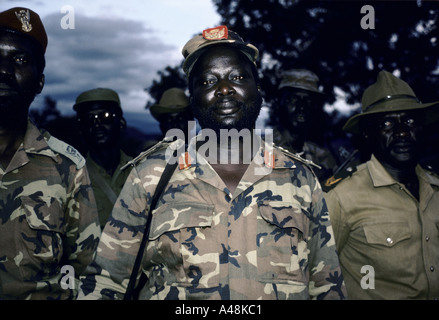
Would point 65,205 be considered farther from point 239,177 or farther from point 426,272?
point 426,272

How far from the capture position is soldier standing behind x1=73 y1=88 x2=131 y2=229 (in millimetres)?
4727

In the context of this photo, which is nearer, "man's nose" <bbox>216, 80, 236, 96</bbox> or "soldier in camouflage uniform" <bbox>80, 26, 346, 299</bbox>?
"soldier in camouflage uniform" <bbox>80, 26, 346, 299</bbox>

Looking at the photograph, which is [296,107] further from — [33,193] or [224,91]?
[33,193]

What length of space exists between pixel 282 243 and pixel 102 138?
3.30m

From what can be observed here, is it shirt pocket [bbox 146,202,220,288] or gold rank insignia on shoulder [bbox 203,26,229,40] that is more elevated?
gold rank insignia on shoulder [bbox 203,26,229,40]

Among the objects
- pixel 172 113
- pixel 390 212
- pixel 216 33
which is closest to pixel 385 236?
pixel 390 212

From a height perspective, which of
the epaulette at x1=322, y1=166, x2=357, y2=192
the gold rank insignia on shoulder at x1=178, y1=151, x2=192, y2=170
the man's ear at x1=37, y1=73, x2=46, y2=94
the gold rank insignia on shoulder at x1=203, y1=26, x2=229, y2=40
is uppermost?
the gold rank insignia on shoulder at x1=203, y1=26, x2=229, y2=40

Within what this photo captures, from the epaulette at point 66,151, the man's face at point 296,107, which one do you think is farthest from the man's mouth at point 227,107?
the man's face at point 296,107

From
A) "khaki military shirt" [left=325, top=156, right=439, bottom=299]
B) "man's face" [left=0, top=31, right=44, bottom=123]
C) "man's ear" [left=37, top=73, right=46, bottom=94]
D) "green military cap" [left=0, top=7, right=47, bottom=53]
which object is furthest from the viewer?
"khaki military shirt" [left=325, top=156, right=439, bottom=299]

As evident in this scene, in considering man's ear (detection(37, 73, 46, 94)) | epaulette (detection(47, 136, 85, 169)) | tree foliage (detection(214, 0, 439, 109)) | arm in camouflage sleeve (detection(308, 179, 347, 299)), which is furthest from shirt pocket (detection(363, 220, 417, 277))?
tree foliage (detection(214, 0, 439, 109))

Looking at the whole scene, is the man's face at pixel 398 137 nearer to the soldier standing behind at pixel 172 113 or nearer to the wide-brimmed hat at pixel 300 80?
the wide-brimmed hat at pixel 300 80

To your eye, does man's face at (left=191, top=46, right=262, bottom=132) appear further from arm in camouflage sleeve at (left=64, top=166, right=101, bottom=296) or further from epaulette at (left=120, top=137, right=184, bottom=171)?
arm in camouflage sleeve at (left=64, top=166, right=101, bottom=296)

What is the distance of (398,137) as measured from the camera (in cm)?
341

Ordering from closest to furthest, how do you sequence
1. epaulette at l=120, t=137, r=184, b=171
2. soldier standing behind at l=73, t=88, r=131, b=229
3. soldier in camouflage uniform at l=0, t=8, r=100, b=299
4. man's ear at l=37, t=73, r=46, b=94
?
epaulette at l=120, t=137, r=184, b=171, soldier in camouflage uniform at l=0, t=8, r=100, b=299, man's ear at l=37, t=73, r=46, b=94, soldier standing behind at l=73, t=88, r=131, b=229
